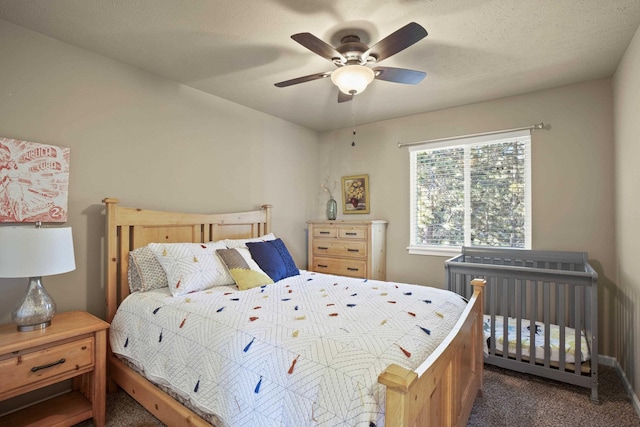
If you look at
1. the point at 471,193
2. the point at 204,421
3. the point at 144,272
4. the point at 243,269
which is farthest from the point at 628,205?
the point at 144,272

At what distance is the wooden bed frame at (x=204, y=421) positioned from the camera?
98 centimetres

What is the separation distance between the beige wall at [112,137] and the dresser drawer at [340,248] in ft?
3.02

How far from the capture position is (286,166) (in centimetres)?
408

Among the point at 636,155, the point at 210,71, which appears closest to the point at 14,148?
the point at 210,71

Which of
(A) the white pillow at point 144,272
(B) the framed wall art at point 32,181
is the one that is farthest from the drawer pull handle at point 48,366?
(B) the framed wall art at point 32,181

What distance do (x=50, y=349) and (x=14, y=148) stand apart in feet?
4.10

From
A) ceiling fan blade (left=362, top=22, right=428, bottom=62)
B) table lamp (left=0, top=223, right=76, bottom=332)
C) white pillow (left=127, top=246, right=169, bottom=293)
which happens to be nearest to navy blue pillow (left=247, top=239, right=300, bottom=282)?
white pillow (left=127, top=246, right=169, bottom=293)

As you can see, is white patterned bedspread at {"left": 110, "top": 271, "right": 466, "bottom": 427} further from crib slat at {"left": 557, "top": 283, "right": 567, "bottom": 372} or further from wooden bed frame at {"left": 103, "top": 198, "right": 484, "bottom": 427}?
crib slat at {"left": 557, "top": 283, "right": 567, "bottom": 372}

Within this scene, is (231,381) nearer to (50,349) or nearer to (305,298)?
(305,298)

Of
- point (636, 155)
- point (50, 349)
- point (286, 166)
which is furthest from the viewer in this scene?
point (286, 166)

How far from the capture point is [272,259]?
108 inches

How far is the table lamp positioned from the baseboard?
3638 millimetres

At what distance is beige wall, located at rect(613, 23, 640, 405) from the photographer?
2146 mm

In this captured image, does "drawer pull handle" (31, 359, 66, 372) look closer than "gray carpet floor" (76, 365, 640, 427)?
Yes
